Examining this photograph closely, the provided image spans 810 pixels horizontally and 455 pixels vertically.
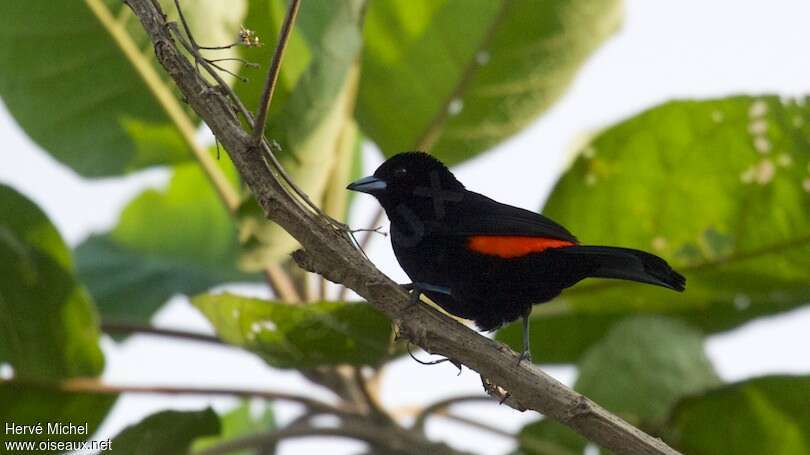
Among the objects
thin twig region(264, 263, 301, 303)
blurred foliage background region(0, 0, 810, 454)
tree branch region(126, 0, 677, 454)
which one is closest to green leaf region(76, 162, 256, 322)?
blurred foliage background region(0, 0, 810, 454)

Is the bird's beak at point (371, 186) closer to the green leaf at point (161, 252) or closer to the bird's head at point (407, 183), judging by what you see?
the bird's head at point (407, 183)

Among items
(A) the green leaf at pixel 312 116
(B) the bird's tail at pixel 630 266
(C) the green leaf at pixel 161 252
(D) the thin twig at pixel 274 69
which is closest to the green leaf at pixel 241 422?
(C) the green leaf at pixel 161 252

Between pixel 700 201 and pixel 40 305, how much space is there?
2.04 m

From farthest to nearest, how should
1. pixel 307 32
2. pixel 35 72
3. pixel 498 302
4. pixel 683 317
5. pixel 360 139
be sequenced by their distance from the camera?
1. pixel 360 139
2. pixel 683 317
3. pixel 35 72
4. pixel 307 32
5. pixel 498 302

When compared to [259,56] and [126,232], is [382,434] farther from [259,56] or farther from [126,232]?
[126,232]

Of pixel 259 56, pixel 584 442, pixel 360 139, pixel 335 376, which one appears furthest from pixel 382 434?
pixel 360 139

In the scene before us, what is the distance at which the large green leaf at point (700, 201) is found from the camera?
129 inches

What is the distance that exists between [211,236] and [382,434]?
179 cm

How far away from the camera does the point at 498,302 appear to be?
8.41 feet

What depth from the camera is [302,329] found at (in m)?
2.65

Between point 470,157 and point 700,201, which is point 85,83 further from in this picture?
point 700,201

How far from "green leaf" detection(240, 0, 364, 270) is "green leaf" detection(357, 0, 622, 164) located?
1.78 ft

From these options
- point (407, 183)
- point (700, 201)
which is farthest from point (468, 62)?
point (700, 201)

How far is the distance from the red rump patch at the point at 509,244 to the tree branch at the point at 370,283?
0.64 meters
